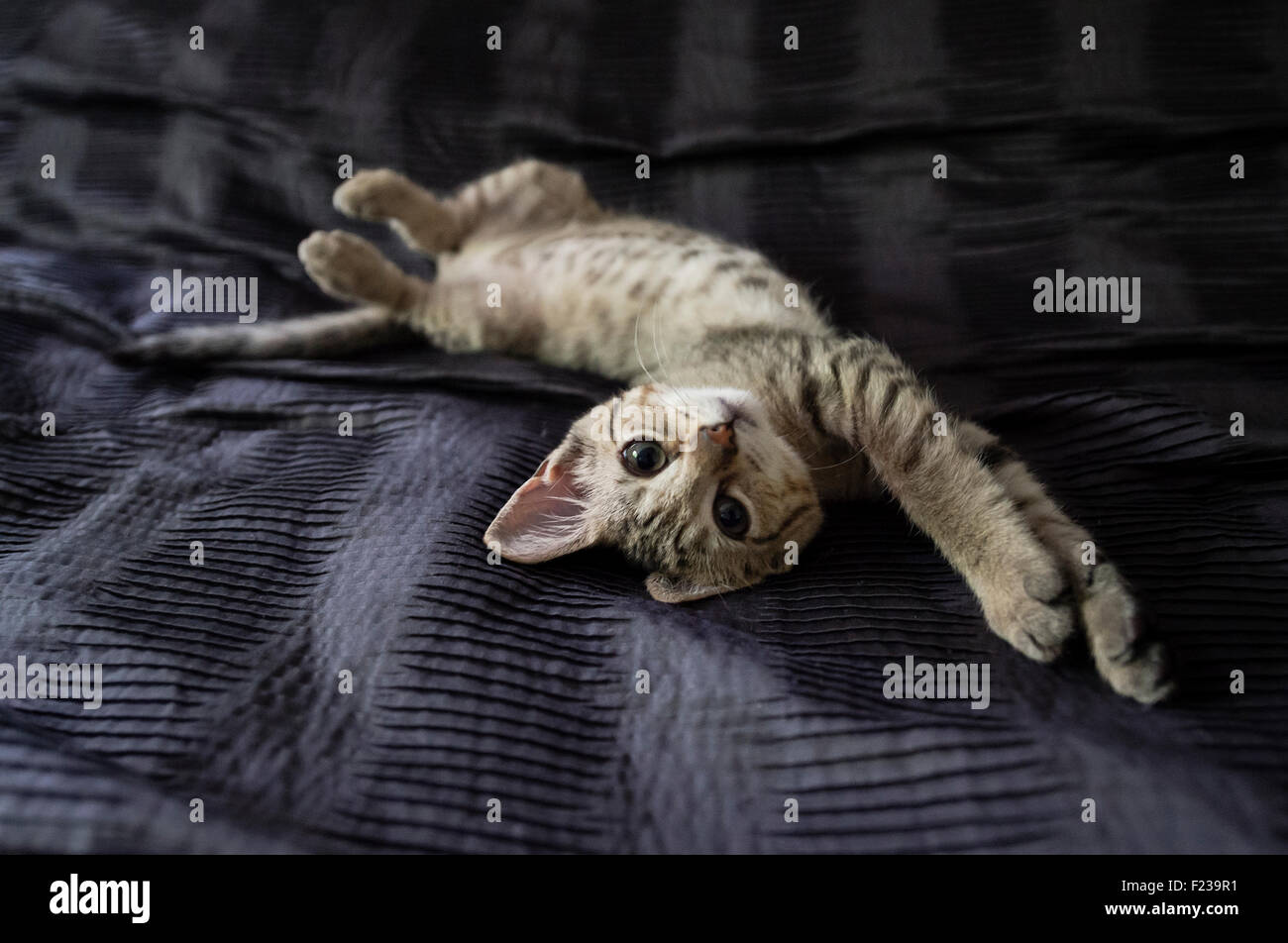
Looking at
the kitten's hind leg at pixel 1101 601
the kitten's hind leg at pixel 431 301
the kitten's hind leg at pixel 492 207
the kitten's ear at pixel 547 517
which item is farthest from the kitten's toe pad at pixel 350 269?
the kitten's hind leg at pixel 1101 601

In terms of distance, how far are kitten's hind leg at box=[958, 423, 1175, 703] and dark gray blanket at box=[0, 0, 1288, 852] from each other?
31 millimetres

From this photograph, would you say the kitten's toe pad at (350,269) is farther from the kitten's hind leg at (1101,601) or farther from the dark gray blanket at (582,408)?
the kitten's hind leg at (1101,601)

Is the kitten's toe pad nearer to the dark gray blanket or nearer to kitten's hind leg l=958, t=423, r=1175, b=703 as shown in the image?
the dark gray blanket

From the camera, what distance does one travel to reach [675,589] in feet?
3.82

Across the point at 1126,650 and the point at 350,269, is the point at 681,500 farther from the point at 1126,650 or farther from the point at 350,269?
the point at 350,269

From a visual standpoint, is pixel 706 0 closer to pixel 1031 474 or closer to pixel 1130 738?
pixel 1031 474

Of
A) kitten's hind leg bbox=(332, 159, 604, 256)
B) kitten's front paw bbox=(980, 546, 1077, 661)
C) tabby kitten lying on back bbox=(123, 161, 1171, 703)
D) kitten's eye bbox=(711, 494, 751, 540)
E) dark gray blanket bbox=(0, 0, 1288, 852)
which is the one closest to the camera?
dark gray blanket bbox=(0, 0, 1288, 852)

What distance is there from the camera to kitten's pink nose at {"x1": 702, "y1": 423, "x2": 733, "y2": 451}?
1.19 meters

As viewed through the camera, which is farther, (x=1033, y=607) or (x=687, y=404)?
(x=687, y=404)

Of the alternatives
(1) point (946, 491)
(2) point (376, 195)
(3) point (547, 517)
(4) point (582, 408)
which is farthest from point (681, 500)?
(2) point (376, 195)

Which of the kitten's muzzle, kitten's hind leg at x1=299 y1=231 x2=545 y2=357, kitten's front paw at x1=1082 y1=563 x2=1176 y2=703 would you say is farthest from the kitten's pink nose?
kitten's hind leg at x1=299 y1=231 x2=545 y2=357

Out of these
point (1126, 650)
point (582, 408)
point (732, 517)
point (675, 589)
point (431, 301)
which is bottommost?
point (1126, 650)

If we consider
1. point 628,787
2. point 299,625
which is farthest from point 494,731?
point 299,625

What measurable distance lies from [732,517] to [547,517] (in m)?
0.28
